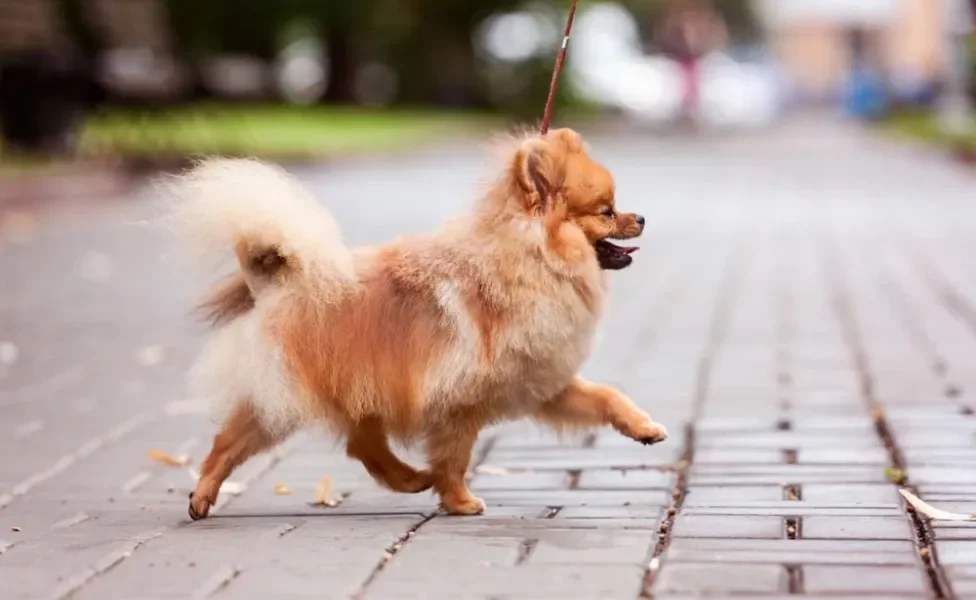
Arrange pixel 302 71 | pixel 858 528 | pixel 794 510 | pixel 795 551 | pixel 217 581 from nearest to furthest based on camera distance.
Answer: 1. pixel 217 581
2. pixel 795 551
3. pixel 858 528
4. pixel 794 510
5. pixel 302 71

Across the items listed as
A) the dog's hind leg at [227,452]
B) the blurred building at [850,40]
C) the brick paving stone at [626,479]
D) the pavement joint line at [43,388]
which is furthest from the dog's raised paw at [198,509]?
the blurred building at [850,40]

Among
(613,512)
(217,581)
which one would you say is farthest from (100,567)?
(613,512)

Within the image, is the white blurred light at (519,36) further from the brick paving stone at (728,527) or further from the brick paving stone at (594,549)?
the brick paving stone at (594,549)

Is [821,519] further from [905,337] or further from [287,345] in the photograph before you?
[905,337]

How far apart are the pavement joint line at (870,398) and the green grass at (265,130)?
15.6 feet

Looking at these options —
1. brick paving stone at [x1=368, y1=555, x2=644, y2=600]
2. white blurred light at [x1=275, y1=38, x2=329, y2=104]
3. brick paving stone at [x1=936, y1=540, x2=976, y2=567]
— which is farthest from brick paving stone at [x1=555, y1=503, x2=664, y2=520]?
white blurred light at [x1=275, y1=38, x2=329, y2=104]

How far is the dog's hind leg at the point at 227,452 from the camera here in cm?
489

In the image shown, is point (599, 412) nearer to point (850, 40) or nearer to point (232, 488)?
point (232, 488)

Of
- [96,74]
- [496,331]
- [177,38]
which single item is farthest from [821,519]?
[177,38]

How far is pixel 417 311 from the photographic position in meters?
4.80

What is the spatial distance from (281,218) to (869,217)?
11.3 metres

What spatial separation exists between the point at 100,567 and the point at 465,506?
1.12 m

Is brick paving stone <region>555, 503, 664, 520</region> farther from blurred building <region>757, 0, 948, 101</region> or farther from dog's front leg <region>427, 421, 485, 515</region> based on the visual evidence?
blurred building <region>757, 0, 948, 101</region>

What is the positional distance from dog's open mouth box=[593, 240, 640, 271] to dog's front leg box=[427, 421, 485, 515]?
629 mm
